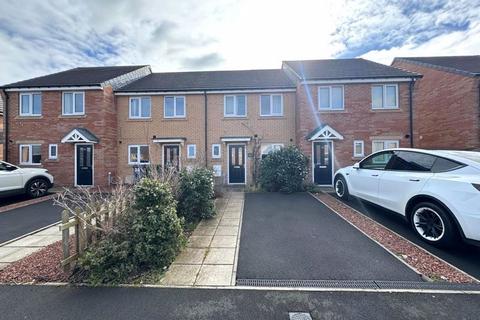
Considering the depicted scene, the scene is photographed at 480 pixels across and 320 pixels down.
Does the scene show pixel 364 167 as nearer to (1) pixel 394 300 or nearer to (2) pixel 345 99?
(1) pixel 394 300

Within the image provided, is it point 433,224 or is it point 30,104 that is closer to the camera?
point 433,224

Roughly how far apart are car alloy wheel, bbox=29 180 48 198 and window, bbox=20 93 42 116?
17.5 feet

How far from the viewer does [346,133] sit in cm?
1209

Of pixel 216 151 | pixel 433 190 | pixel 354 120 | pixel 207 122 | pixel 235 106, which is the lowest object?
pixel 433 190

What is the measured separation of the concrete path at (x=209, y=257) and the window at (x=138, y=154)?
27.8ft

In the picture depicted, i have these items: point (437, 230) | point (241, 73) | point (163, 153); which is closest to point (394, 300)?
point (437, 230)

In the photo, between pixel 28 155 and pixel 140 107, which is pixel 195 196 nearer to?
pixel 140 107

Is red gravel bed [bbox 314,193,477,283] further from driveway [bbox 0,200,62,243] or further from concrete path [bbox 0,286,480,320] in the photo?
driveway [bbox 0,200,62,243]

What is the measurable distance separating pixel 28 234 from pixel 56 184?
8.72m

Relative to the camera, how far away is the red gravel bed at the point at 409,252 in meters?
3.40

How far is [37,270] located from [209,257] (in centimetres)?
276

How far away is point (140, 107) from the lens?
1332 centimetres

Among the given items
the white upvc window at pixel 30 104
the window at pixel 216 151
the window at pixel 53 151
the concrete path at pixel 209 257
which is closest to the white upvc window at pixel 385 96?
the window at pixel 216 151

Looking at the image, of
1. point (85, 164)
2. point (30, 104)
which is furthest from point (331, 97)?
point (30, 104)
